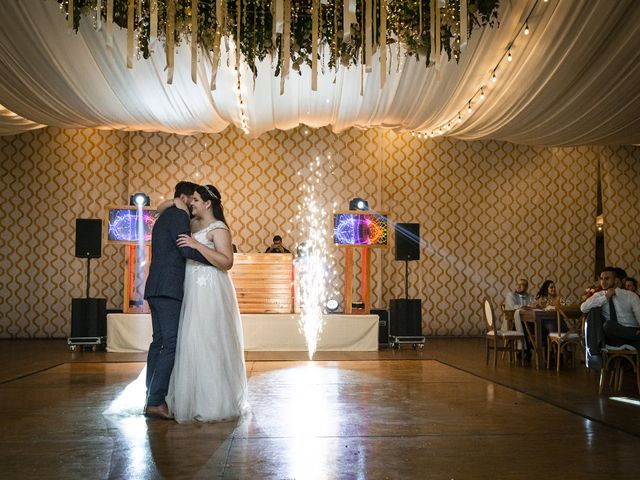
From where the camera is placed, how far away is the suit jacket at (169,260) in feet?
14.1

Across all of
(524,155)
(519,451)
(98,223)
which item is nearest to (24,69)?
(98,223)

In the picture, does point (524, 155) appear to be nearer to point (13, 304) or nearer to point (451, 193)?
point (451, 193)

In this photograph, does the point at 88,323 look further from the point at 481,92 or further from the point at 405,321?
the point at 481,92

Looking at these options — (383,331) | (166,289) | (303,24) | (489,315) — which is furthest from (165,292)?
(383,331)

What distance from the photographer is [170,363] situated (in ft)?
14.0

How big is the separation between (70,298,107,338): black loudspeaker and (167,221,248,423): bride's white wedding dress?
5.48 meters

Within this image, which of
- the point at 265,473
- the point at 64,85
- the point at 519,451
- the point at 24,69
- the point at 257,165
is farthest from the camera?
the point at 257,165

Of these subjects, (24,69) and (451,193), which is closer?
(24,69)

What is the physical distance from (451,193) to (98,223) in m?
6.43

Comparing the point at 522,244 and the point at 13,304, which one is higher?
the point at 522,244

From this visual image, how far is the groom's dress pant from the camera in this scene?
4.26 metres

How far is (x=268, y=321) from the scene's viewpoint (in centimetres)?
920

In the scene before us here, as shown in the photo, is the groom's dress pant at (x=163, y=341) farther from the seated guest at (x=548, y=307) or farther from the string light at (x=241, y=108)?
the seated guest at (x=548, y=307)

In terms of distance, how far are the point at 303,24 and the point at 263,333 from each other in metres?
4.27
